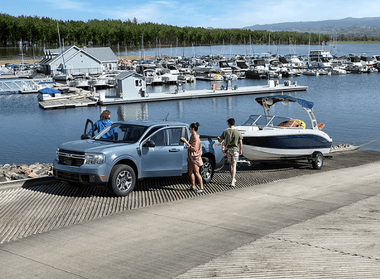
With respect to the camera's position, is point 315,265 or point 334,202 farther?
point 334,202

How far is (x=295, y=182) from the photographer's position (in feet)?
49.7

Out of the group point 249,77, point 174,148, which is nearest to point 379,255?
point 174,148

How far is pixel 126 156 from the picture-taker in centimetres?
1229

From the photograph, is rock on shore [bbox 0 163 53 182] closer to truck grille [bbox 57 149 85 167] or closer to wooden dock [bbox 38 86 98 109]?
truck grille [bbox 57 149 85 167]

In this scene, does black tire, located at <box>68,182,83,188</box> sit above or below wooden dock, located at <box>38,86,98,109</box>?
above

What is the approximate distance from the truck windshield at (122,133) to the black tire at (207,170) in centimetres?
236

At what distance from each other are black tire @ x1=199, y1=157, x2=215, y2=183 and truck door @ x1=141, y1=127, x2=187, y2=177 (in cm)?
104

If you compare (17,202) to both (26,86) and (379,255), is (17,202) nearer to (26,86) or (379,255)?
(379,255)

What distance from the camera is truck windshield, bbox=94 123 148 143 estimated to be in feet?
42.9

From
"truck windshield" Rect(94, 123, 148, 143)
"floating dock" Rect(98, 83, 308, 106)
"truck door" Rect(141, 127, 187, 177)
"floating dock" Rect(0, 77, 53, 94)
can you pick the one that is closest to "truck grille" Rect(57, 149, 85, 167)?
"truck windshield" Rect(94, 123, 148, 143)

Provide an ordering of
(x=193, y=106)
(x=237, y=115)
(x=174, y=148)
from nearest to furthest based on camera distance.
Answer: (x=174, y=148) < (x=237, y=115) < (x=193, y=106)

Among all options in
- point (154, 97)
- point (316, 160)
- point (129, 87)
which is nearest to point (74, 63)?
point (129, 87)

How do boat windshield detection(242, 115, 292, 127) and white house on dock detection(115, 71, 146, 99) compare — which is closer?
boat windshield detection(242, 115, 292, 127)

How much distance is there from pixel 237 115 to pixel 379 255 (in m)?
45.0
